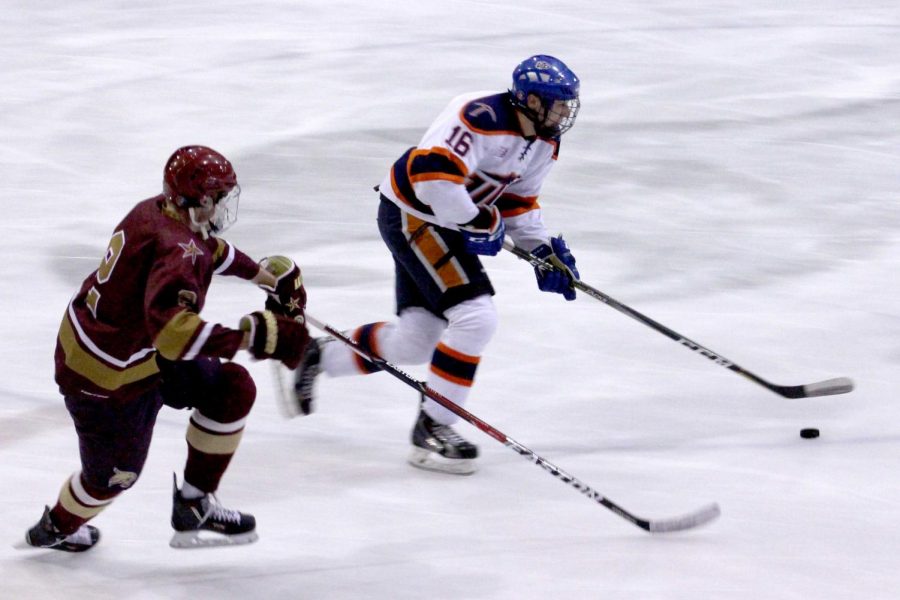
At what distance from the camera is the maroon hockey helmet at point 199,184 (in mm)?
2818

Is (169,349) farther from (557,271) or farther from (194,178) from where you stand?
(557,271)

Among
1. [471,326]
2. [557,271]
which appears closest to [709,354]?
[557,271]

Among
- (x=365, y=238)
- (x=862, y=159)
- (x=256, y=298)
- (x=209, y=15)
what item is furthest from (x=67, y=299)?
(x=209, y=15)

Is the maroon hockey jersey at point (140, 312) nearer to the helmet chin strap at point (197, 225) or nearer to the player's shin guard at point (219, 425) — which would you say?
the helmet chin strap at point (197, 225)

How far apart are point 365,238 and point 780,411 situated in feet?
6.56

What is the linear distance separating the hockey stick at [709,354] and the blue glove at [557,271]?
0.02m

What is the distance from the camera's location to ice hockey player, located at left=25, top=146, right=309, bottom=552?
275 cm

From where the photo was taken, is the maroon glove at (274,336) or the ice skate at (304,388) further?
the ice skate at (304,388)

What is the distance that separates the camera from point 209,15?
27.9ft

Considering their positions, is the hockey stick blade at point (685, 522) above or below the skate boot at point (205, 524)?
above

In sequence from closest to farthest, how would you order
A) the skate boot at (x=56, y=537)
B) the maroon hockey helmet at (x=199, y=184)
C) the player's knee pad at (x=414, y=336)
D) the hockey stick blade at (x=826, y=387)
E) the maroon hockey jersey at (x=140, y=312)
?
1. the maroon hockey jersey at (x=140, y=312)
2. the maroon hockey helmet at (x=199, y=184)
3. the skate boot at (x=56, y=537)
4. the player's knee pad at (x=414, y=336)
5. the hockey stick blade at (x=826, y=387)

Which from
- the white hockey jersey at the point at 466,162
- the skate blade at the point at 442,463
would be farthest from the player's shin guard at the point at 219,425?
the white hockey jersey at the point at 466,162

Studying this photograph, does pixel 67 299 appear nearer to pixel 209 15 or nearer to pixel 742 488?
pixel 742 488

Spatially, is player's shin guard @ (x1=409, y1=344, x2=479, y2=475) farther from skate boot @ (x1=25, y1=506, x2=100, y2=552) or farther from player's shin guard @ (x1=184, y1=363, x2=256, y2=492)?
skate boot @ (x1=25, y1=506, x2=100, y2=552)
